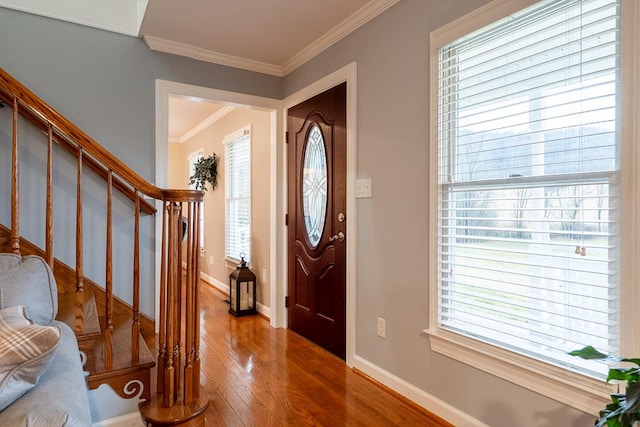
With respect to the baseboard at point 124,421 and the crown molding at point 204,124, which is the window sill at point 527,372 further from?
the crown molding at point 204,124

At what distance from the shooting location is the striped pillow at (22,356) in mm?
827

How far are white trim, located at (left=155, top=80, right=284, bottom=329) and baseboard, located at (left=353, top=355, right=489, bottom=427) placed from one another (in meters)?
1.26

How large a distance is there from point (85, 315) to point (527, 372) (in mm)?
2101

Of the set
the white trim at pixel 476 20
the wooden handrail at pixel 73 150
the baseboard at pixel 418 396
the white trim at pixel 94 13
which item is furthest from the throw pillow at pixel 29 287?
the white trim at pixel 476 20

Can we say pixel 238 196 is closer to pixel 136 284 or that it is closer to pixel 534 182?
pixel 136 284

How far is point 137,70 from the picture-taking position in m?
2.82

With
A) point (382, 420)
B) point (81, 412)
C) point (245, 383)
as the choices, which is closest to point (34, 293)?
point (81, 412)

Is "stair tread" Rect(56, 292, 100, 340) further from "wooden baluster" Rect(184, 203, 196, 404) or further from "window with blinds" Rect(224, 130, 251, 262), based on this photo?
"window with blinds" Rect(224, 130, 251, 262)

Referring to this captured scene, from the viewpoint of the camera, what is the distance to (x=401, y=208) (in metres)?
2.22

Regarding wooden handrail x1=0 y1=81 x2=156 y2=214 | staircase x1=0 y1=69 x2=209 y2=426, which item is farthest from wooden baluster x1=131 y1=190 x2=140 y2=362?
wooden handrail x1=0 y1=81 x2=156 y2=214

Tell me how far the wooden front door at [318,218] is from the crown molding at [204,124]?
5.56 ft

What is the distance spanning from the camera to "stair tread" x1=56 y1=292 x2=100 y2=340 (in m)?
1.68

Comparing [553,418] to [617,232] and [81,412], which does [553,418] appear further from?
[81,412]

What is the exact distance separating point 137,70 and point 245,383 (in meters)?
2.40
